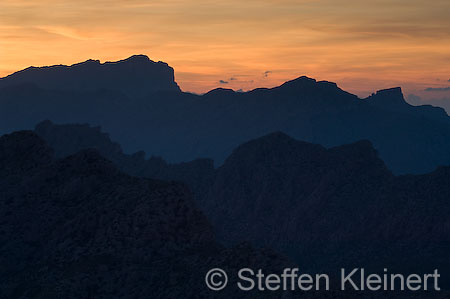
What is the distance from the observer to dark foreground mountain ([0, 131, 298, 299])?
246ft

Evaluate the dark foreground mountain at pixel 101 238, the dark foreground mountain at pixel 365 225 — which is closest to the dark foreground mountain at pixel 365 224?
the dark foreground mountain at pixel 365 225

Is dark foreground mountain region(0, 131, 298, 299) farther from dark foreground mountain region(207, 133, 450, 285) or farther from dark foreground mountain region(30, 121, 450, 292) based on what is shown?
dark foreground mountain region(30, 121, 450, 292)

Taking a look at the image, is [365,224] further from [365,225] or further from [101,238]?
[101,238]

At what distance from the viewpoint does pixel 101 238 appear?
80875 mm

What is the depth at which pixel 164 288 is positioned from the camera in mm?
74125

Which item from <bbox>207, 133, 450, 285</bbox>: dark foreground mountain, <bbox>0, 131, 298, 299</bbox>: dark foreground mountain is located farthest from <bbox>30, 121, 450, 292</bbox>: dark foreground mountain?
<bbox>0, 131, 298, 299</bbox>: dark foreground mountain

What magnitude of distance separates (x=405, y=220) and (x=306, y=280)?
361ft

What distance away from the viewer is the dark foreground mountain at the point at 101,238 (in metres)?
74.9

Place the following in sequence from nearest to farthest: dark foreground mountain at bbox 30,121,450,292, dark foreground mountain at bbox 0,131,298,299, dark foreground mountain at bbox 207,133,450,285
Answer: dark foreground mountain at bbox 0,131,298,299, dark foreground mountain at bbox 30,121,450,292, dark foreground mountain at bbox 207,133,450,285

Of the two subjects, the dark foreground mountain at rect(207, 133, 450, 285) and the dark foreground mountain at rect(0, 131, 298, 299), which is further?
the dark foreground mountain at rect(207, 133, 450, 285)

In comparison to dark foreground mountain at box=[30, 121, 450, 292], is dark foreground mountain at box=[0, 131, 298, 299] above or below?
above

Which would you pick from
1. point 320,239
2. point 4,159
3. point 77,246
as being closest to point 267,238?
point 320,239

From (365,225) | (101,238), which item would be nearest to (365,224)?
(365,225)

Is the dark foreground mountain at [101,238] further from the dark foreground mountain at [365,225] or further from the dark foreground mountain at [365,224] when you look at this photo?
the dark foreground mountain at [365,225]
